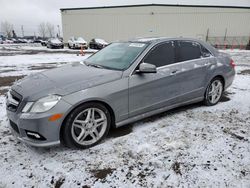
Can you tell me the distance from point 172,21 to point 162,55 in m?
30.7

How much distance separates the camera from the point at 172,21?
102 ft

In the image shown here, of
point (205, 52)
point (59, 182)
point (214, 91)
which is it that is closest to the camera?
point (59, 182)

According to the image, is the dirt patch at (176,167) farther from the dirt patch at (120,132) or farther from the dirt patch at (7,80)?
the dirt patch at (7,80)

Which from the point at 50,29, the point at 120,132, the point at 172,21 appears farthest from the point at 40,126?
the point at 50,29

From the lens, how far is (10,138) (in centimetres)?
299

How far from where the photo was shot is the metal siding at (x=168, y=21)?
101 feet

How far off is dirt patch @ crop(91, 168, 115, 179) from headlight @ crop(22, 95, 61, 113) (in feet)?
3.14

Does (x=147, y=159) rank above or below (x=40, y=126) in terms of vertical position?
below

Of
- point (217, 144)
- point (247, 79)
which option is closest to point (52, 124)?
point (217, 144)

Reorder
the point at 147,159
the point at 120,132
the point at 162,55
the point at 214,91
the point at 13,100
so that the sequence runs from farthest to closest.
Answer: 1. the point at 214,91
2. the point at 162,55
3. the point at 120,132
4. the point at 13,100
5. the point at 147,159

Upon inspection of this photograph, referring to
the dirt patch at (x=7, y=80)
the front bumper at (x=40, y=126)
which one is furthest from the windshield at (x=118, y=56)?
the dirt patch at (x=7, y=80)

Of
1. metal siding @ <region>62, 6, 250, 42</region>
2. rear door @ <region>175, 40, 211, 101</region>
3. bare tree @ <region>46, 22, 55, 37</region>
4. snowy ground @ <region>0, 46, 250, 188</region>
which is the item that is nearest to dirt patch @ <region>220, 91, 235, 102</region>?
rear door @ <region>175, 40, 211, 101</region>

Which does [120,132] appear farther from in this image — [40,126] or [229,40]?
[229,40]

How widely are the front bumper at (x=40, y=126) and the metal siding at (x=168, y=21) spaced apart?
29.7 metres
